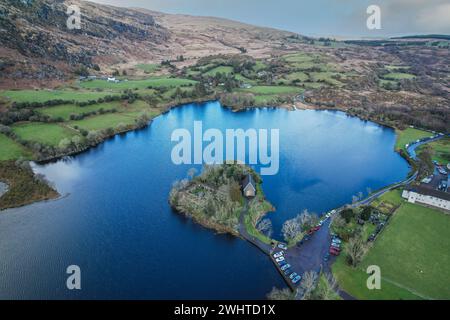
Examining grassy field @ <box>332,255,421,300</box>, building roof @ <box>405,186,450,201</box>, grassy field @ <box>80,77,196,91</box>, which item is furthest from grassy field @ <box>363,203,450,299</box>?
grassy field @ <box>80,77,196,91</box>

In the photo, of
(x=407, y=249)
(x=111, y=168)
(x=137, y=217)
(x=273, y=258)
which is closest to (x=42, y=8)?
(x=111, y=168)

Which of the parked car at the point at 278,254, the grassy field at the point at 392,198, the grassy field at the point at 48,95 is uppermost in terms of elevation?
the grassy field at the point at 48,95

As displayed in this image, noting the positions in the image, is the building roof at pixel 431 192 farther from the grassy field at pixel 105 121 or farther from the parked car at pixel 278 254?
the grassy field at pixel 105 121

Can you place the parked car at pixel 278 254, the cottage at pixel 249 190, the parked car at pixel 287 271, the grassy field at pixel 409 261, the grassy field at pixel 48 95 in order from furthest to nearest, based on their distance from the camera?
the grassy field at pixel 48 95, the cottage at pixel 249 190, the parked car at pixel 278 254, the parked car at pixel 287 271, the grassy field at pixel 409 261

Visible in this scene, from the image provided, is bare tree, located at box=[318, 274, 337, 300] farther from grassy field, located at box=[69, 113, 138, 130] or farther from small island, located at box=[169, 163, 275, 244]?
grassy field, located at box=[69, 113, 138, 130]

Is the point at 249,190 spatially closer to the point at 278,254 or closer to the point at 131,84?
the point at 278,254

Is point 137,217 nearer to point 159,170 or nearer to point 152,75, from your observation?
point 159,170

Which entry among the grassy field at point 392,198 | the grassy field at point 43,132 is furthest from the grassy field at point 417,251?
the grassy field at point 43,132
